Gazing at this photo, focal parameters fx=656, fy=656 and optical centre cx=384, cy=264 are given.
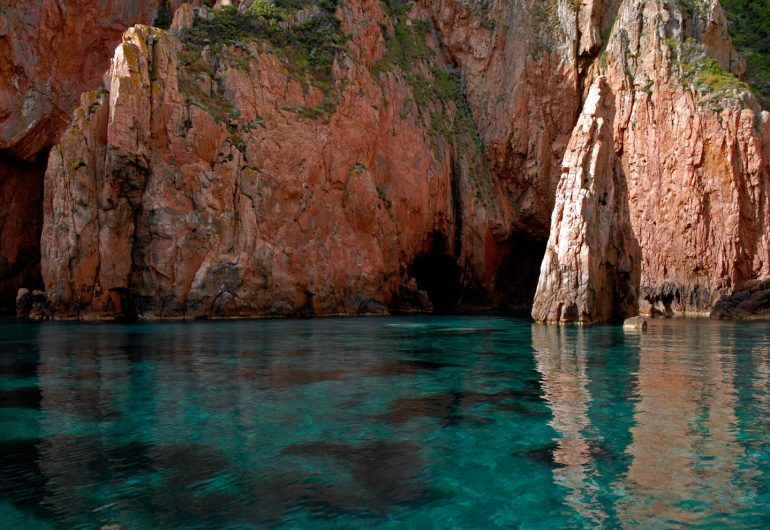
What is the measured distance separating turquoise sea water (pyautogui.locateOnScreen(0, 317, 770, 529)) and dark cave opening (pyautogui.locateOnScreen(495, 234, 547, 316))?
52017mm

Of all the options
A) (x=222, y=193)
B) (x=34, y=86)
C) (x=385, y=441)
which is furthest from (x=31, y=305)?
(x=385, y=441)

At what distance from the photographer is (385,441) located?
39.8ft

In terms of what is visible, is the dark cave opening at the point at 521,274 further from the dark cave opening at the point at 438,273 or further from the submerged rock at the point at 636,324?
the submerged rock at the point at 636,324

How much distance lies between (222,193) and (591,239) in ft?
93.0

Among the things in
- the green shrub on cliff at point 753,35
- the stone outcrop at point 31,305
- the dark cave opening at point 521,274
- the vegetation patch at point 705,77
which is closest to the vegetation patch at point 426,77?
the dark cave opening at point 521,274

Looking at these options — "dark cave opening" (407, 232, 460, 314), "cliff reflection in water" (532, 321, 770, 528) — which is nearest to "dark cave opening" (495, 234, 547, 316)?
"dark cave opening" (407, 232, 460, 314)

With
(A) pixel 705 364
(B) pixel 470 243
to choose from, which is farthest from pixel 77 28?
(A) pixel 705 364

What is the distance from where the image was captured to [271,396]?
1667 centimetres

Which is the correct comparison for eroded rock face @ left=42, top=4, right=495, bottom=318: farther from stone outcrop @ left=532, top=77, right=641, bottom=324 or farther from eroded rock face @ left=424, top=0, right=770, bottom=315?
stone outcrop @ left=532, top=77, right=641, bottom=324

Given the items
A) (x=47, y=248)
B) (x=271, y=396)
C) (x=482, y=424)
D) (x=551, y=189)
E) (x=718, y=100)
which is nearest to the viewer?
(x=482, y=424)

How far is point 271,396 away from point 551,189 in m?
58.9

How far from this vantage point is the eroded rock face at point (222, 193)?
162ft

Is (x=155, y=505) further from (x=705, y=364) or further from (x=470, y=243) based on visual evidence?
(x=470, y=243)

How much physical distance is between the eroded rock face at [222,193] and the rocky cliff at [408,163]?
6.5 inches
